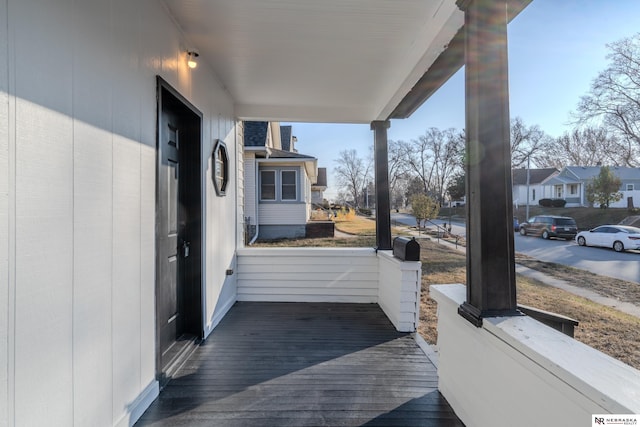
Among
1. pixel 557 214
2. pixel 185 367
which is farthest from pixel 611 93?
pixel 557 214

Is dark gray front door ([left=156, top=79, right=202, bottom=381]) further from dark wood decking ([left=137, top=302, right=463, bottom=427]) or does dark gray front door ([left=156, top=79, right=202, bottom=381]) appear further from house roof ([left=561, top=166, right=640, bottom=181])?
house roof ([left=561, top=166, right=640, bottom=181])

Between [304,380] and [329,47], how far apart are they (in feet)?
9.10

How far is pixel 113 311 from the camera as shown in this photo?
1.57m

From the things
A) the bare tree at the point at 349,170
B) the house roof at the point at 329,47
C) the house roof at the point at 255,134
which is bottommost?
the house roof at the point at 329,47

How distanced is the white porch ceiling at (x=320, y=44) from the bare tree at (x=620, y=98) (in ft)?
5.44

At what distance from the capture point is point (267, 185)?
963cm

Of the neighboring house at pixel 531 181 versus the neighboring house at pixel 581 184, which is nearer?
the neighboring house at pixel 581 184

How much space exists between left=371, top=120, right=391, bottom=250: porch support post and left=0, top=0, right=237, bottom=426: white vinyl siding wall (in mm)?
2823

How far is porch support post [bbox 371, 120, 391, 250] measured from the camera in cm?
406

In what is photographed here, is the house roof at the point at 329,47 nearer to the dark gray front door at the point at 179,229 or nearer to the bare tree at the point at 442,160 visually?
the dark gray front door at the point at 179,229

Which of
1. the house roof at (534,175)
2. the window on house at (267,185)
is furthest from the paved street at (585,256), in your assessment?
the window on house at (267,185)

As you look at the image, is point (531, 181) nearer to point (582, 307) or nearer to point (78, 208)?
point (582, 307)

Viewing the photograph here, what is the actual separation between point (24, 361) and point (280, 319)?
2638mm

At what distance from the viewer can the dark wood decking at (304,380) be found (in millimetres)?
1851
